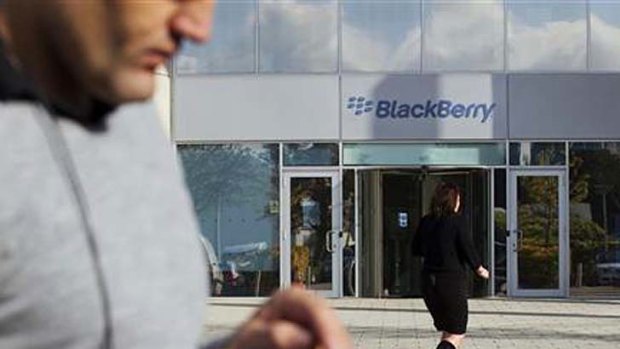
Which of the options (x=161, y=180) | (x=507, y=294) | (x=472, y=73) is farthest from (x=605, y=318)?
(x=161, y=180)

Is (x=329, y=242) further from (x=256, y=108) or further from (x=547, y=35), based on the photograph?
(x=547, y=35)

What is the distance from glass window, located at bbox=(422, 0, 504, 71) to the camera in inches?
877

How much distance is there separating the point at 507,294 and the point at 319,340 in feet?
69.6

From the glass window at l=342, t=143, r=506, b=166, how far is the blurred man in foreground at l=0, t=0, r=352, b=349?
20606 mm

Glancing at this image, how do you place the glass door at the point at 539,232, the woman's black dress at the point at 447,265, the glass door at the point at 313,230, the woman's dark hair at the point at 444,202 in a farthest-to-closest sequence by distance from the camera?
1. the glass door at the point at 313,230
2. the glass door at the point at 539,232
3. the woman's dark hair at the point at 444,202
4. the woman's black dress at the point at 447,265

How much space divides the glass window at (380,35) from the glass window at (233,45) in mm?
1748

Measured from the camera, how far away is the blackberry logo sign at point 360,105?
2212 centimetres

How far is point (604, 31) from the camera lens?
22.4 m

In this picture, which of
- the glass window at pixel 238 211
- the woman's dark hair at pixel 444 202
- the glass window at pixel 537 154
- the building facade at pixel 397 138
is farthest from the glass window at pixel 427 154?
the woman's dark hair at pixel 444 202

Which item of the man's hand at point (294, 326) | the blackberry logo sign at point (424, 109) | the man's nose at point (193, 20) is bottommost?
the man's hand at point (294, 326)

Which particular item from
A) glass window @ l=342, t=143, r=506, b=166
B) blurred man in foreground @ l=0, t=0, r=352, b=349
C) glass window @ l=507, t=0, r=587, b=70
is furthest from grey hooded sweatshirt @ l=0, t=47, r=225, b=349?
glass window @ l=507, t=0, r=587, b=70

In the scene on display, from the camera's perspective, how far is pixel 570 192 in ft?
71.9

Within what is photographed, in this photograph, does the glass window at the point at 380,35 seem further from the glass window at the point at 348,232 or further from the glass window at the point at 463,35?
the glass window at the point at 348,232

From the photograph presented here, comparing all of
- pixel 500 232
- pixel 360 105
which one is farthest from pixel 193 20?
pixel 500 232
